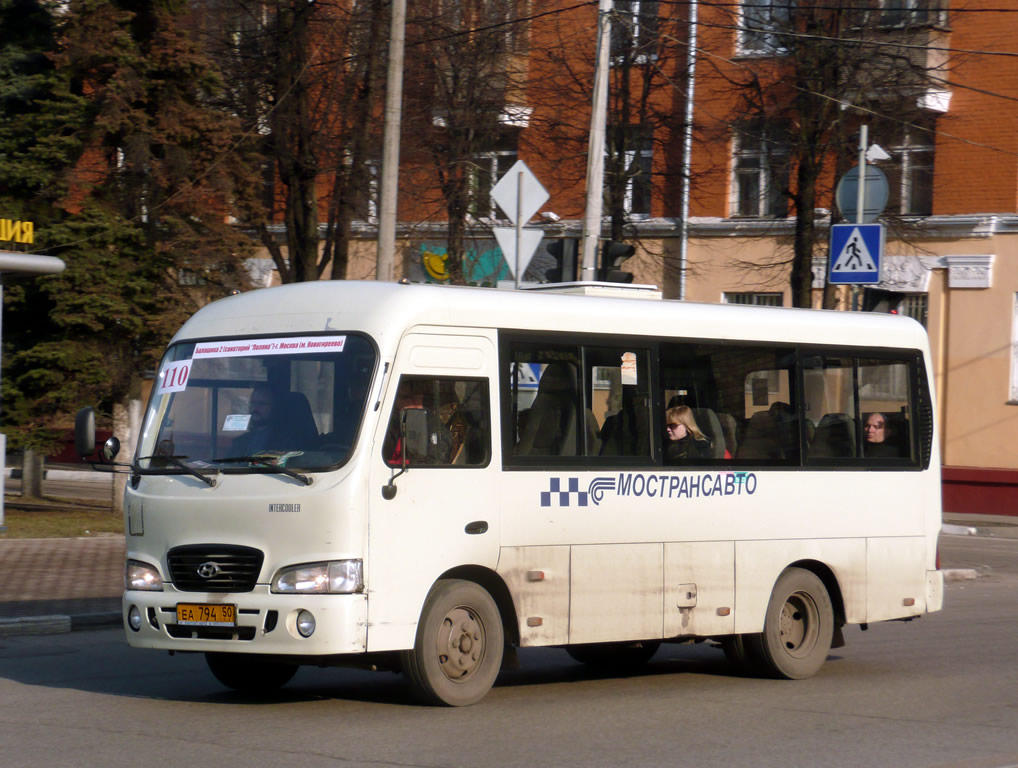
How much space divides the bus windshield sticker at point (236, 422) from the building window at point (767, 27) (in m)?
19.9

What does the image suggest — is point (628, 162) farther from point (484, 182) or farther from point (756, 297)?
point (756, 297)

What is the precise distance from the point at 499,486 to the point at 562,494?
1.75 feet

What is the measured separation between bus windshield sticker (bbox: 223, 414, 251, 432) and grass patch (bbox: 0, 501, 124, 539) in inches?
468

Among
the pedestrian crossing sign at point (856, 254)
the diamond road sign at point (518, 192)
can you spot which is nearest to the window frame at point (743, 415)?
the diamond road sign at point (518, 192)

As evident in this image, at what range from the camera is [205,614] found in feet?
29.2

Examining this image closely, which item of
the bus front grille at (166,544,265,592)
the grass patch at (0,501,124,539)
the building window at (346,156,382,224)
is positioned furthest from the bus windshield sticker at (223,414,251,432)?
the building window at (346,156,382,224)

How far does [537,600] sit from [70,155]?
16568 mm

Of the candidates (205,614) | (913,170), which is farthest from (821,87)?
(205,614)

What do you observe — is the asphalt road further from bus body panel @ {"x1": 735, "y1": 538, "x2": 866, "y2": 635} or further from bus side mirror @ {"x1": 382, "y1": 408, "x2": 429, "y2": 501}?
bus side mirror @ {"x1": 382, "y1": 408, "x2": 429, "y2": 501}

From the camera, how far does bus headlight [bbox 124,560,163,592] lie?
9217 millimetres

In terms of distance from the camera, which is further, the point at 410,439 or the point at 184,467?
the point at 184,467

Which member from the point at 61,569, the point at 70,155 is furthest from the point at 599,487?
the point at 70,155

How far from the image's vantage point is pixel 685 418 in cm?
1073

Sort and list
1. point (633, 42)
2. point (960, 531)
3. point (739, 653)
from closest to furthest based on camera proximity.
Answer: point (739, 653) < point (960, 531) < point (633, 42)
